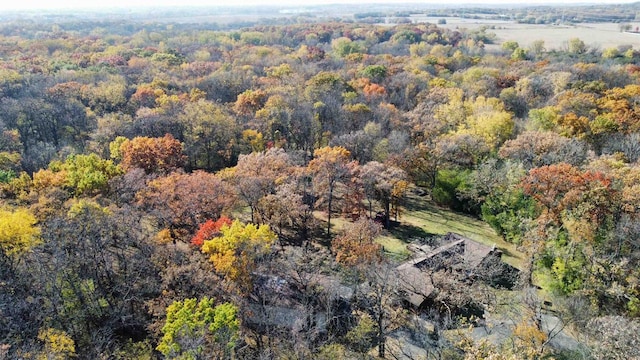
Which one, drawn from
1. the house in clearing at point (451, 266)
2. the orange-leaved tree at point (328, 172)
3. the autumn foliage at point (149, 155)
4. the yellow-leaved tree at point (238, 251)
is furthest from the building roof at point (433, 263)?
the autumn foliage at point (149, 155)

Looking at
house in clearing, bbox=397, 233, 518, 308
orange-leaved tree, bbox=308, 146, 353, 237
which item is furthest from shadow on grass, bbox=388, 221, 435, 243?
orange-leaved tree, bbox=308, 146, 353, 237

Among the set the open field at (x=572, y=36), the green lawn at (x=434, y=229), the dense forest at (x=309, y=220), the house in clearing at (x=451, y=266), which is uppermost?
the open field at (x=572, y=36)

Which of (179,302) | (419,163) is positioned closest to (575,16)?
(419,163)

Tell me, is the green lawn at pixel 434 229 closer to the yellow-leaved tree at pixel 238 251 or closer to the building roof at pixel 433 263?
the building roof at pixel 433 263

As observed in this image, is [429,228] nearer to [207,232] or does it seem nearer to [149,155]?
[207,232]

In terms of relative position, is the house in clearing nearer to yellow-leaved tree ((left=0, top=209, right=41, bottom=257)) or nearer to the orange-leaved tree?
the orange-leaved tree
